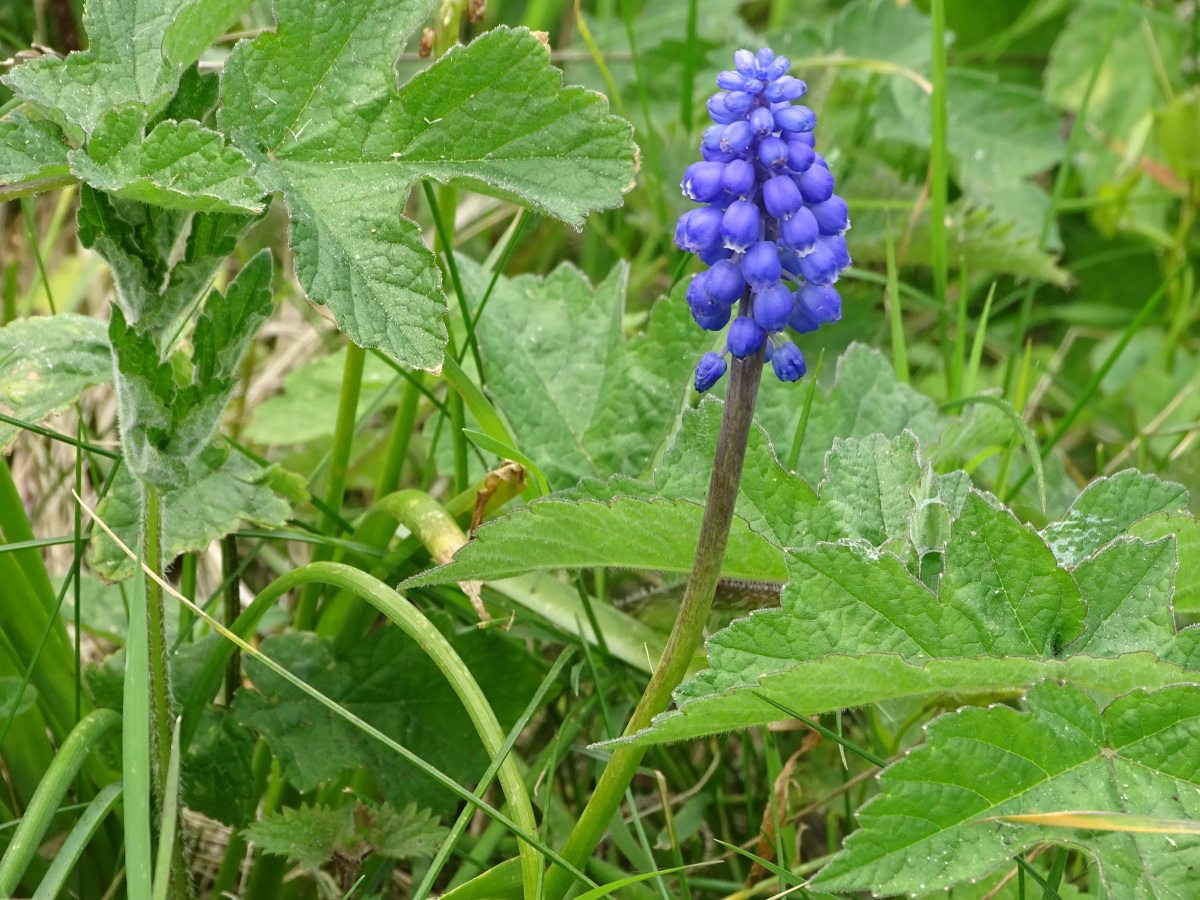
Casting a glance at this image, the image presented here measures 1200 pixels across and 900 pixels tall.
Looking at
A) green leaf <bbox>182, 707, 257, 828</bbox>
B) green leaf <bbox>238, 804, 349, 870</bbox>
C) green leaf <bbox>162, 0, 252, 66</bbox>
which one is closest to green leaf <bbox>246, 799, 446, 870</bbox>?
green leaf <bbox>238, 804, 349, 870</bbox>

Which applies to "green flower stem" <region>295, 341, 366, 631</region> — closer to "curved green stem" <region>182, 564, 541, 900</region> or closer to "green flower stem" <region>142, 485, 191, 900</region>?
"curved green stem" <region>182, 564, 541, 900</region>

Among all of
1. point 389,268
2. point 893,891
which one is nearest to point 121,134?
point 389,268

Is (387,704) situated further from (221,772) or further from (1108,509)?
(1108,509)

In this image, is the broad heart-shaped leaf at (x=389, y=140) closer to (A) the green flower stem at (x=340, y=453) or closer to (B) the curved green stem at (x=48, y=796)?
(A) the green flower stem at (x=340, y=453)

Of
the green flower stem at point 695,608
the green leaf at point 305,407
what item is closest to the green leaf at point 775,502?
the green flower stem at point 695,608

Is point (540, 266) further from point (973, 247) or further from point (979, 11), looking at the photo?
point (979, 11)

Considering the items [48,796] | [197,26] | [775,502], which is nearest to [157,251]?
[197,26]
